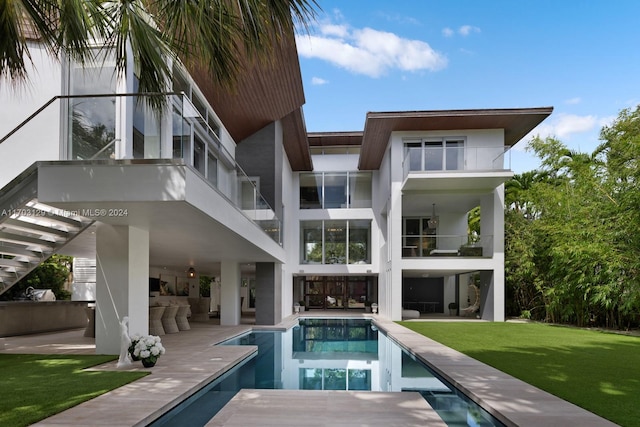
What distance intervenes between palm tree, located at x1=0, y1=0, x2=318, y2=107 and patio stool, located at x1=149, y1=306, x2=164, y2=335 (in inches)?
396

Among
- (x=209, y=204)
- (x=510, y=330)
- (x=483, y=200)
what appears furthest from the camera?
(x=483, y=200)

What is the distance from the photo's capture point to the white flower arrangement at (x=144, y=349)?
8172 millimetres

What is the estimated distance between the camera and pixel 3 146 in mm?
6965

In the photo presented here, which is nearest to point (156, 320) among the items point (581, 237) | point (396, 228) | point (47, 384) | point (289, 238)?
point (47, 384)

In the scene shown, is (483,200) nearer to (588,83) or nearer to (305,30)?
(588,83)

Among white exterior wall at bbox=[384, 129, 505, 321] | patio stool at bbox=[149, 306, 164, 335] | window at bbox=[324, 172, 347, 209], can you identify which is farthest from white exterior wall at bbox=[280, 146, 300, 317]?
patio stool at bbox=[149, 306, 164, 335]

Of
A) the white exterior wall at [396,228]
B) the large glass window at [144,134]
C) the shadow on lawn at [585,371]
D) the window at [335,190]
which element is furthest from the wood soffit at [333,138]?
the large glass window at [144,134]

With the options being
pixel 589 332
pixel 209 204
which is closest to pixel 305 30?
pixel 209 204

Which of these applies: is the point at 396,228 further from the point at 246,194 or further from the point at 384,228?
the point at 246,194

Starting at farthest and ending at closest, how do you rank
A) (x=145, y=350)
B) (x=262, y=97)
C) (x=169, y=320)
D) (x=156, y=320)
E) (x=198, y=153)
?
1. (x=262, y=97)
2. (x=169, y=320)
3. (x=156, y=320)
4. (x=145, y=350)
5. (x=198, y=153)

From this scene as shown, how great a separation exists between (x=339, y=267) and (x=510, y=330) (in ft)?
36.3

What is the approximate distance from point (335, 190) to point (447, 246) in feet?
26.6

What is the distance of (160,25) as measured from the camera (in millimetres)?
5059

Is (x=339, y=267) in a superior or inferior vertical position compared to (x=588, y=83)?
inferior
